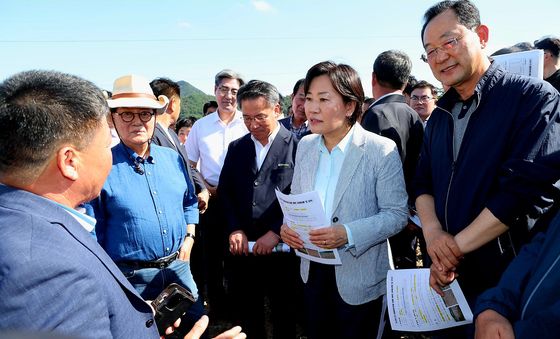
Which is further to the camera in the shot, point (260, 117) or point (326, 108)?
point (260, 117)

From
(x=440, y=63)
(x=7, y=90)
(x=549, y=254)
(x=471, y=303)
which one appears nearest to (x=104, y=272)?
(x=7, y=90)

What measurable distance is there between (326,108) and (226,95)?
2.80 metres

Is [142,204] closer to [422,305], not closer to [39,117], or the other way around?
[39,117]

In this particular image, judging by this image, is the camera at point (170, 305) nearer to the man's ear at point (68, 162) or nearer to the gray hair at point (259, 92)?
the man's ear at point (68, 162)

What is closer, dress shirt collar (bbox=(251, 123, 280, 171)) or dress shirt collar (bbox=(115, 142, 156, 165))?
dress shirt collar (bbox=(115, 142, 156, 165))

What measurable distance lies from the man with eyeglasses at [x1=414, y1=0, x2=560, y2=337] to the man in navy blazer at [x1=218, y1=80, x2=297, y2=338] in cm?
136

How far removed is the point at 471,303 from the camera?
198 centimetres

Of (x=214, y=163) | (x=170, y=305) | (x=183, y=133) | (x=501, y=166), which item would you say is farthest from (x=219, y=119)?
(x=183, y=133)

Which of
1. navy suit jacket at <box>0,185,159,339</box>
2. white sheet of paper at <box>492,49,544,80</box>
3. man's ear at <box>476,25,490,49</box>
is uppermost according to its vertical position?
man's ear at <box>476,25,490,49</box>

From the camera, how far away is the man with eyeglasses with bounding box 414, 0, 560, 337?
174 cm

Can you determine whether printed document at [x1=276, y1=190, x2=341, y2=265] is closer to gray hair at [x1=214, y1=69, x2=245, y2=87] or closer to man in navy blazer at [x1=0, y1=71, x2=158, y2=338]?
man in navy blazer at [x1=0, y1=71, x2=158, y2=338]

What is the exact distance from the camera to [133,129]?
9.15ft

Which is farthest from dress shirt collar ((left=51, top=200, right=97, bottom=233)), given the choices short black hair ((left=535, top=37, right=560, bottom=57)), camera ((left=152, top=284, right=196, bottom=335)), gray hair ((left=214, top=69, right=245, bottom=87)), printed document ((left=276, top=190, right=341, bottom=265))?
short black hair ((left=535, top=37, right=560, bottom=57))

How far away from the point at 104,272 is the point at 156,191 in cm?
150
